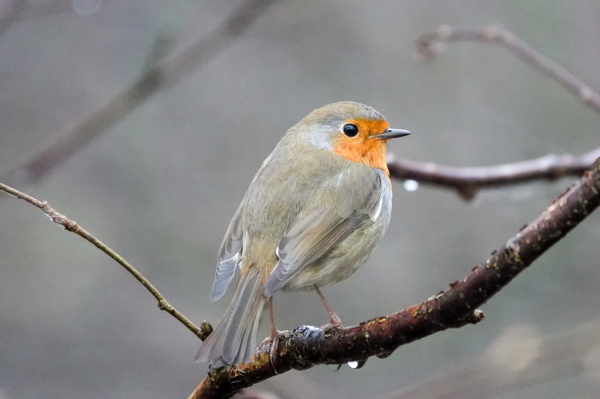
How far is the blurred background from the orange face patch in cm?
251

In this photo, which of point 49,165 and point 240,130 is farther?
point 240,130

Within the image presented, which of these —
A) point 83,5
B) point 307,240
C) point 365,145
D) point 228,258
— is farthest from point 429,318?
point 83,5

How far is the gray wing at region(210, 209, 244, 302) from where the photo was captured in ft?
9.91

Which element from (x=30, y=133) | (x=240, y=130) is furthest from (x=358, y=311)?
(x=30, y=133)

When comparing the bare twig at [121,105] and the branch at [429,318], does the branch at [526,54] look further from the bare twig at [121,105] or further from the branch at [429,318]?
the branch at [429,318]

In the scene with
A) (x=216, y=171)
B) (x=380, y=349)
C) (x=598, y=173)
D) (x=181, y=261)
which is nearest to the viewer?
(x=598, y=173)

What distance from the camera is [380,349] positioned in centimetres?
197

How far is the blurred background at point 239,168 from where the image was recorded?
6.55 metres

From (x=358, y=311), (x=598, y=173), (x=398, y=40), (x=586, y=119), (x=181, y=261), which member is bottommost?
(x=598, y=173)

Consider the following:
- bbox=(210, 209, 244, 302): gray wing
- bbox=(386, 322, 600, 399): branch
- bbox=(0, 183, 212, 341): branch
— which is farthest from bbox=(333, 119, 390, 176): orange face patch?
bbox=(0, 183, 212, 341): branch

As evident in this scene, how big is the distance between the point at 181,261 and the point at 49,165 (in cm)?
375

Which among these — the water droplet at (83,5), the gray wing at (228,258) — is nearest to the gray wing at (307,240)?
the gray wing at (228,258)

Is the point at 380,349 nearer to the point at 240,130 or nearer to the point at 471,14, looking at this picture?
the point at 240,130

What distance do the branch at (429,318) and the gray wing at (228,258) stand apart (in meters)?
0.57
